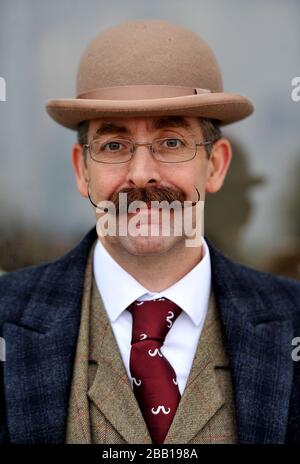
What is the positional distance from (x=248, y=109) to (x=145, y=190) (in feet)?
1.38

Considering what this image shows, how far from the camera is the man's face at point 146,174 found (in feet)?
5.84

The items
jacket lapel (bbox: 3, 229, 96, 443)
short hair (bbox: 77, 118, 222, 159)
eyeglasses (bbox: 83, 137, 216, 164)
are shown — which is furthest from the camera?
short hair (bbox: 77, 118, 222, 159)

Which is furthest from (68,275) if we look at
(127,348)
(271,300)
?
(271,300)

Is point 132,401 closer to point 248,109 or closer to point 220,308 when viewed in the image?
point 220,308

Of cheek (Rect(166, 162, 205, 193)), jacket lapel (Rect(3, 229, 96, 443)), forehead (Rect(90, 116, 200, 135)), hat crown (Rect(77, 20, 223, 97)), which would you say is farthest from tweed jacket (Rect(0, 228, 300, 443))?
hat crown (Rect(77, 20, 223, 97))

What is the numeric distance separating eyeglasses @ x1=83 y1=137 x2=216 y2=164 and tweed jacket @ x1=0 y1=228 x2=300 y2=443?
0.29m

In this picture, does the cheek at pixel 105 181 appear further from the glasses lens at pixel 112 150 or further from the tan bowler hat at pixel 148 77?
the tan bowler hat at pixel 148 77

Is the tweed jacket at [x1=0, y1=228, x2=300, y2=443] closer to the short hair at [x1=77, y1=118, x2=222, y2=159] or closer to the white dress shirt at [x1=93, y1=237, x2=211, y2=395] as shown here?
the white dress shirt at [x1=93, y1=237, x2=211, y2=395]

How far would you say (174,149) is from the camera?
184 centimetres

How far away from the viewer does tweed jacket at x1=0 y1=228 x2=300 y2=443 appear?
173cm

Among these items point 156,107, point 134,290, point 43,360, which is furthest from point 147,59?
point 43,360

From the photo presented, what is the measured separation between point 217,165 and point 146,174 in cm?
37

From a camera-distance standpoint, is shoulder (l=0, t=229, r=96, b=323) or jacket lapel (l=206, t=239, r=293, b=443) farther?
shoulder (l=0, t=229, r=96, b=323)

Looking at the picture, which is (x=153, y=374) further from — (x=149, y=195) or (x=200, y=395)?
(x=149, y=195)
